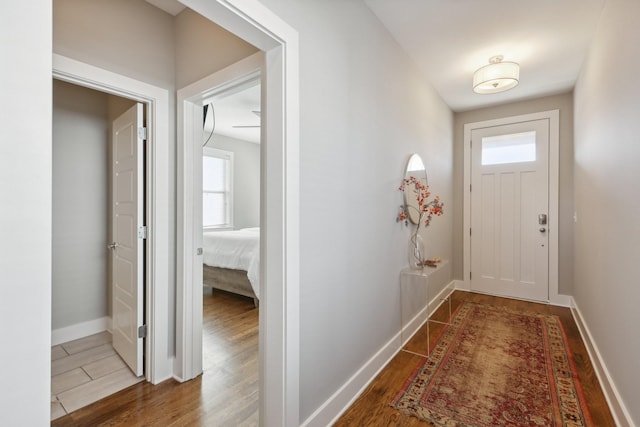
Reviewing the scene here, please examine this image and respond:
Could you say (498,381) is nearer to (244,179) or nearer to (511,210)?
(511,210)

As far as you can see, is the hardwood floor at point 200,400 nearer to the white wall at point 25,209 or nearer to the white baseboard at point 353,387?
the white baseboard at point 353,387

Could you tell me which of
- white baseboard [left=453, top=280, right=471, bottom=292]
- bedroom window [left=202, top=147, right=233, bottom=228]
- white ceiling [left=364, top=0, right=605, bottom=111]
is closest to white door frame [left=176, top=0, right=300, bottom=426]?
white ceiling [left=364, top=0, right=605, bottom=111]

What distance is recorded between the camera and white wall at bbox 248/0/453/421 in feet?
5.20

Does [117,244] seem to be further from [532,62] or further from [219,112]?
[532,62]

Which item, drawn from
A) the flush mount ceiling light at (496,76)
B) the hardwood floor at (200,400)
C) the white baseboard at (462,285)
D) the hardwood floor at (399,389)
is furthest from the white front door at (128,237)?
the white baseboard at (462,285)

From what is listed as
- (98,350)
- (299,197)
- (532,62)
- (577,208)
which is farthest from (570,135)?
(98,350)

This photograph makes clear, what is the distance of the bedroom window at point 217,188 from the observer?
591 cm

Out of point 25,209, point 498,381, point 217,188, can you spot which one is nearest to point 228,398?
point 25,209

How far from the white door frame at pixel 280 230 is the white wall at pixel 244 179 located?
4.98 meters

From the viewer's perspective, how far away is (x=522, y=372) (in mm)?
2225

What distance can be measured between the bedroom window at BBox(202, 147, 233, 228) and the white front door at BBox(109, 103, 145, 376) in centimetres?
340

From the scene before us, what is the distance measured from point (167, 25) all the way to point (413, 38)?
1959 mm

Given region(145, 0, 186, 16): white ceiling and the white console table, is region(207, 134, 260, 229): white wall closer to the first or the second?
region(145, 0, 186, 16): white ceiling

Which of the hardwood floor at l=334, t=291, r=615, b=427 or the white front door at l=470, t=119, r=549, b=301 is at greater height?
the white front door at l=470, t=119, r=549, b=301
